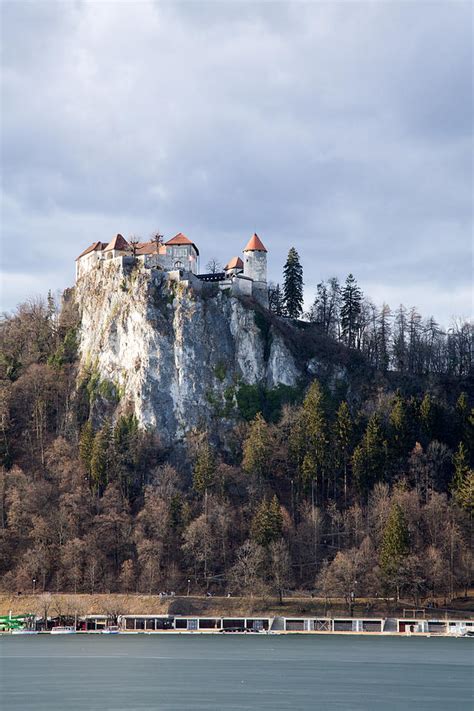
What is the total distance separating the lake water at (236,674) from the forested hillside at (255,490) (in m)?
14.1

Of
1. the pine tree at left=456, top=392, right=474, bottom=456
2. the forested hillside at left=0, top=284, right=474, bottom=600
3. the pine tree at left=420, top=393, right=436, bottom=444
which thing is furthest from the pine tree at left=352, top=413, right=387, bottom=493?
the pine tree at left=456, top=392, right=474, bottom=456

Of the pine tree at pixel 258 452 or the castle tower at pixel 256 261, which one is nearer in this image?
the pine tree at pixel 258 452

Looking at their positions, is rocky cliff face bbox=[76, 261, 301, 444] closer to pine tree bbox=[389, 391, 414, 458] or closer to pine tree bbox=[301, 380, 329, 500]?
pine tree bbox=[301, 380, 329, 500]

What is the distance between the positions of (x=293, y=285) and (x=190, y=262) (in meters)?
16.0

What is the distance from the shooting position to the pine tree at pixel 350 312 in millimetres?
148375

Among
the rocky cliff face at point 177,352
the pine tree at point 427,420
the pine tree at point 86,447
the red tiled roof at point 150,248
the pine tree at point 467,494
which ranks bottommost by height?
the pine tree at point 467,494

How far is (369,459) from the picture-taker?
375 feet

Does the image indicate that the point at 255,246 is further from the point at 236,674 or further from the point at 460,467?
the point at 236,674

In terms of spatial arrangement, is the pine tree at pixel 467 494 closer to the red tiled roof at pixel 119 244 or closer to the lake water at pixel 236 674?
the lake water at pixel 236 674

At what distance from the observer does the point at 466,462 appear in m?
113

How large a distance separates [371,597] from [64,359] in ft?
195

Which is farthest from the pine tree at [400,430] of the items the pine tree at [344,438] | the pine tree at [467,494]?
the pine tree at [467,494]

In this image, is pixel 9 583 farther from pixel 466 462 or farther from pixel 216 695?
pixel 216 695

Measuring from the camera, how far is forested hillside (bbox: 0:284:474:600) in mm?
104812
